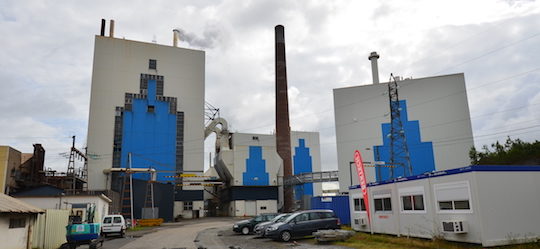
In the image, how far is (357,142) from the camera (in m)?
57.2

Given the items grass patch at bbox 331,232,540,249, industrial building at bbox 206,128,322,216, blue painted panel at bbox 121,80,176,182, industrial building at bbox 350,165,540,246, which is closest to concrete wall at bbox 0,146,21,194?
blue painted panel at bbox 121,80,176,182

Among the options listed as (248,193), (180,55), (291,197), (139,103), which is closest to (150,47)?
(180,55)

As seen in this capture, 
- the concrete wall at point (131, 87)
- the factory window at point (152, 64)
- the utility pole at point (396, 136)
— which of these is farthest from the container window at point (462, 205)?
the factory window at point (152, 64)

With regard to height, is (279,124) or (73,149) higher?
(279,124)

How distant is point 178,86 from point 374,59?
31692 mm

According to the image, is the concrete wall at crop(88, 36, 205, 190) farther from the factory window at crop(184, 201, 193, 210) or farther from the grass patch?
the grass patch

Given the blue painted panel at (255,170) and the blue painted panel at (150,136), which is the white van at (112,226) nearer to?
the blue painted panel at (150,136)

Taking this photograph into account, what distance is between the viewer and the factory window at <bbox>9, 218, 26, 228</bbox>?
47.4ft

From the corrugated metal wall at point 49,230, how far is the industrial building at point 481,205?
16972 mm

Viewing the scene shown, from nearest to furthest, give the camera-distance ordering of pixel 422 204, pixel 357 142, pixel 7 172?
1. pixel 422 204
2. pixel 7 172
3. pixel 357 142

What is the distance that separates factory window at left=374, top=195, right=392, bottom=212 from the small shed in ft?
53.0

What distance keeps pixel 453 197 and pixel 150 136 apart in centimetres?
4998

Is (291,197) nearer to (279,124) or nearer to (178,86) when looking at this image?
(279,124)

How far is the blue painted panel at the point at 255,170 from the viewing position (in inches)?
2435
